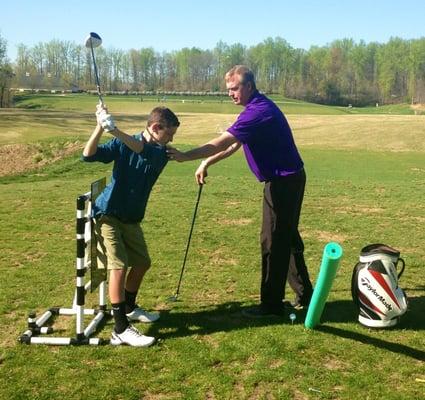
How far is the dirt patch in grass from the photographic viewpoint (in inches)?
1043

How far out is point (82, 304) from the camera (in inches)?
201

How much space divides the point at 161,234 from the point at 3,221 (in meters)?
3.45

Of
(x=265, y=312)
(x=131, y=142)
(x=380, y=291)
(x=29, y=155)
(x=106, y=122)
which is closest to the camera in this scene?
(x=106, y=122)

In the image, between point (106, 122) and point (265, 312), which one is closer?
point (106, 122)

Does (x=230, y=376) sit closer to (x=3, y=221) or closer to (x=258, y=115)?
(x=258, y=115)

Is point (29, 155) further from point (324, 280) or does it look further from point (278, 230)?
point (324, 280)

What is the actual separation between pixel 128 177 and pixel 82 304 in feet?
4.22

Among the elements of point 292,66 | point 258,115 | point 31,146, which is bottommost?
point 31,146

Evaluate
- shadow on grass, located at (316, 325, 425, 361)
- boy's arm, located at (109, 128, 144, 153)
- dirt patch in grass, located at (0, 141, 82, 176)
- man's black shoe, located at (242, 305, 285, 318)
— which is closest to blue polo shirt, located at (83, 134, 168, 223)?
boy's arm, located at (109, 128, 144, 153)

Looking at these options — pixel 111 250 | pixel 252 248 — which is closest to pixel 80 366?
pixel 111 250

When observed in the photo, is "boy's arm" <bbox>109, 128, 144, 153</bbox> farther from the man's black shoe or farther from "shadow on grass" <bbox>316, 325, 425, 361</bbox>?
"shadow on grass" <bbox>316, 325, 425, 361</bbox>

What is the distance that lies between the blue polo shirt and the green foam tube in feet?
5.94

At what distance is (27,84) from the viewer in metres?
6.24

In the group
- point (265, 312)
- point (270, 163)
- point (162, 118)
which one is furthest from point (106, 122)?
point (265, 312)
